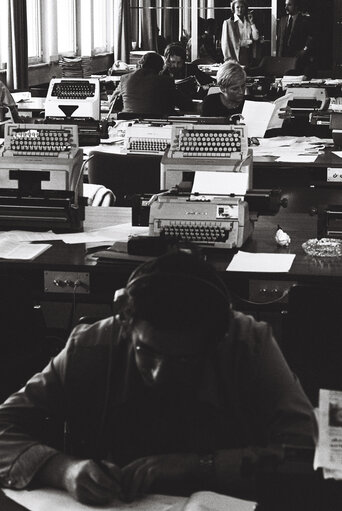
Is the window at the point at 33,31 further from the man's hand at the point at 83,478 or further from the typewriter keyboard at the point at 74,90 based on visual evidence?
the man's hand at the point at 83,478

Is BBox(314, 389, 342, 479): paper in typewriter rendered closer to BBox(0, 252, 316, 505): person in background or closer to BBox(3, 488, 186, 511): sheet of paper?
BBox(0, 252, 316, 505): person in background

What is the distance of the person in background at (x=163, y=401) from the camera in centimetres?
171

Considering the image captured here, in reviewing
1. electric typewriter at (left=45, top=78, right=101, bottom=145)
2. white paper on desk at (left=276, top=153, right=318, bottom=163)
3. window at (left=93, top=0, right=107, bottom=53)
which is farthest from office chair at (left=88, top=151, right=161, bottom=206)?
window at (left=93, top=0, right=107, bottom=53)

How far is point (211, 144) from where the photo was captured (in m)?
4.12

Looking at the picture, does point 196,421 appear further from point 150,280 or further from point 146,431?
point 150,280

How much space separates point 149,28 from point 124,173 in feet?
38.6

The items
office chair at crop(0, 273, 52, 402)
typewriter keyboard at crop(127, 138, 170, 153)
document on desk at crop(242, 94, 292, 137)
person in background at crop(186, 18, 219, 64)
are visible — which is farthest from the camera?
person in background at crop(186, 18, 219, 64)

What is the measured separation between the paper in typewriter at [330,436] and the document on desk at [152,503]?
165mm

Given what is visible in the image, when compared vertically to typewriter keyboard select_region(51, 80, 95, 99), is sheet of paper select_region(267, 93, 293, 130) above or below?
below

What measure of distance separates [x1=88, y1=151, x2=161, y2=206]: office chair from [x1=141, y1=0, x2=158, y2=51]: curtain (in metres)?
11.6

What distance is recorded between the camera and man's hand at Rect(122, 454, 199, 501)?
175 centimetres

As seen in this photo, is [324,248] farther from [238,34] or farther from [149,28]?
[149,28]

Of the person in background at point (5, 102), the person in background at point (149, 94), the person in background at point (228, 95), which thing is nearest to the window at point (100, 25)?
the person in background at point (149, 94)

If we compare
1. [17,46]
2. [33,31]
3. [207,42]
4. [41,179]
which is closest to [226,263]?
[41,179]
